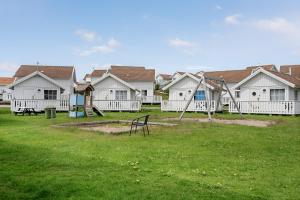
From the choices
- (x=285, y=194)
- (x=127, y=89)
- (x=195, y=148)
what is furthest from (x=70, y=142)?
(x=127, y=89)

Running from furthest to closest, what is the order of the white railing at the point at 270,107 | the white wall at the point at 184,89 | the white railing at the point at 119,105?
the white wall at the point at 184,89
the white railing at the point at 119,105
the white railing at the point at 270,107

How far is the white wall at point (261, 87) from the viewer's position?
30109mm

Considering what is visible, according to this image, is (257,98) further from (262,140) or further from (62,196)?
(62,196)

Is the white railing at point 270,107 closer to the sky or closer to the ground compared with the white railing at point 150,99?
closer to the ground

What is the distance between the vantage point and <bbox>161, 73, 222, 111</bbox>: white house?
111 ft

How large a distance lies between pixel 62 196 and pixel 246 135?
9719 mm

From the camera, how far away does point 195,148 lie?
35.1 feet

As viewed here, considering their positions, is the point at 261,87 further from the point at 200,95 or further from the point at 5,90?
the point at 5,90

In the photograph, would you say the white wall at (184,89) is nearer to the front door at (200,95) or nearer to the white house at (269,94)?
the front door at (200,95)

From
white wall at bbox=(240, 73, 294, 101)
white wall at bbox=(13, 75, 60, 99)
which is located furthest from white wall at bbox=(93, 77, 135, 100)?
white wall at bbox=(240, 73, 294, 101)

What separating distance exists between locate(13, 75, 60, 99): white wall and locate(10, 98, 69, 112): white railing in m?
1.50

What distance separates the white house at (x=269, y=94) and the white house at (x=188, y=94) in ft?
9.25

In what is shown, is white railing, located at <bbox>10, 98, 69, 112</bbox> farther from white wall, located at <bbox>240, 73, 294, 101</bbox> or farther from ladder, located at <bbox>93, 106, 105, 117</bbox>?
white wall, located at <bbox>240, 73, 294, 101</bbox>

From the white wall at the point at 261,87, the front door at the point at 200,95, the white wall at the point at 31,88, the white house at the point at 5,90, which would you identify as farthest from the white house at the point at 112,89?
the white house at the point at 5,90
